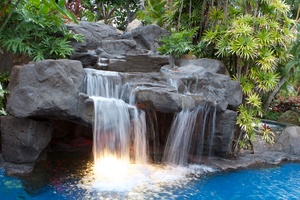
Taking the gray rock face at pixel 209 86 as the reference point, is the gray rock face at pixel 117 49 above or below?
above

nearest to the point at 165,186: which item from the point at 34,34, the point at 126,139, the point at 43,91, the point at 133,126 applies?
the point at 126,139

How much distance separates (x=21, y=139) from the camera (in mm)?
5578

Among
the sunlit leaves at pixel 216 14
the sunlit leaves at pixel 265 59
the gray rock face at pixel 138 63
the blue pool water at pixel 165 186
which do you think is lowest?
the blue pool water at pixel 165 186

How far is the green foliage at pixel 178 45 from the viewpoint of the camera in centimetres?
820

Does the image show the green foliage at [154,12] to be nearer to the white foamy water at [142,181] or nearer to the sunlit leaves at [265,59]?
the sunlit leaves at [265,59]

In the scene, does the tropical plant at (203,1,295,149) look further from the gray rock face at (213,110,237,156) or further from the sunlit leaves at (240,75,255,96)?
the gray rock face at (213,110,237,156)

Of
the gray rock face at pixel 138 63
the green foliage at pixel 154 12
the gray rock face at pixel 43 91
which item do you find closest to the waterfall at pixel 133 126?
the gray rock face at pixel 43 91

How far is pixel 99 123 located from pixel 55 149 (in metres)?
2.29

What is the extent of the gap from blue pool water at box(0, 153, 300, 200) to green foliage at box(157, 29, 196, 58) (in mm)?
3353

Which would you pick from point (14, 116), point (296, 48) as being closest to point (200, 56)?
point (296, 48)

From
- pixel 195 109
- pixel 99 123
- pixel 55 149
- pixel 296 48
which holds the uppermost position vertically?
pixel 296 48

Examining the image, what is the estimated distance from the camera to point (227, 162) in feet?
24.0

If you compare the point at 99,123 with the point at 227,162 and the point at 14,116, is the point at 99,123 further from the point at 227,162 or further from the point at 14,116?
the point at 227,162

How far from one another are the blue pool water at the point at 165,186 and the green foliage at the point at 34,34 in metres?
2.38
